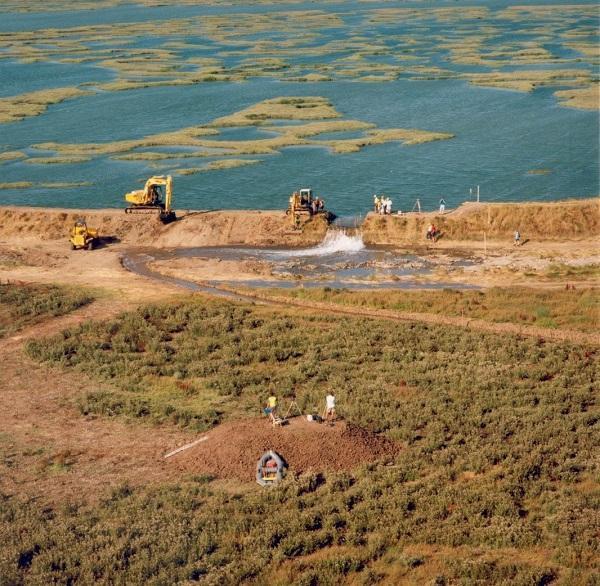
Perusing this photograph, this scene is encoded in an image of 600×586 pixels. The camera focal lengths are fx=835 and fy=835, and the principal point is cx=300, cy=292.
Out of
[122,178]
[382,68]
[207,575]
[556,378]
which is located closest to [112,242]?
[122,178]

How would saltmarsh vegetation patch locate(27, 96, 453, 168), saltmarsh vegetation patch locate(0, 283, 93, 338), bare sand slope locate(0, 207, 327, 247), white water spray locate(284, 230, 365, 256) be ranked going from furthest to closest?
saltmarsh vegetation patch locate(27, 96, 453, 168), bare sand slope locate(0, 207, 327, 247), white water spray locate(284, 230, 365, 256), saltmarsh vegetation patch locate(0, 283, 93, 338)

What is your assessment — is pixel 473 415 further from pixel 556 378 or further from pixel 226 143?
pixel 226 143

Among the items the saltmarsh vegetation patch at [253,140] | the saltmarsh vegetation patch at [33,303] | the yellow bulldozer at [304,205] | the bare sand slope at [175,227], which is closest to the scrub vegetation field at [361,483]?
the saltmarsh vegetation patch at [33,303]

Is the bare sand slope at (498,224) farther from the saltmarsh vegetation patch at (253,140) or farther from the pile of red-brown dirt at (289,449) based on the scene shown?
the pile of red-brown dirt at (289,449)

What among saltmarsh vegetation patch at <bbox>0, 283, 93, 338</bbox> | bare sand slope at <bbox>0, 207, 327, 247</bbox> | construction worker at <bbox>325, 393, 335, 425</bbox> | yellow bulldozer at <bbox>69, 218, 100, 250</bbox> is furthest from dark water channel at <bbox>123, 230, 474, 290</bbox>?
construction worker at <bbox>325, 393, 335, 425</bbox>

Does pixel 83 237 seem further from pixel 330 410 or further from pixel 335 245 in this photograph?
pixel 330 410

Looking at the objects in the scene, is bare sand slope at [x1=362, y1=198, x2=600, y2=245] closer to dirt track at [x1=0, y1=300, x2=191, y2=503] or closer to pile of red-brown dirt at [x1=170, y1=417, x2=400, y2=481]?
dirt track at [x1=0, y1=300, x2=191, y2=503]
